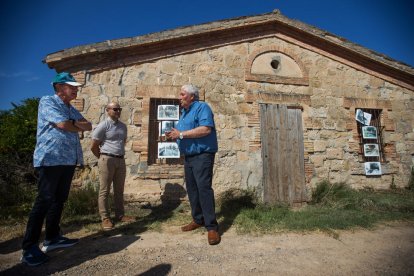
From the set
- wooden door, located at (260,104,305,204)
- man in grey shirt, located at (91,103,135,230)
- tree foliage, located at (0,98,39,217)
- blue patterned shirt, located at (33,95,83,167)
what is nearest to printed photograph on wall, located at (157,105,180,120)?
man in grey shirt, located at (91,103,135,230)

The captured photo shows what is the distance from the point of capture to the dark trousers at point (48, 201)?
97.6 inches

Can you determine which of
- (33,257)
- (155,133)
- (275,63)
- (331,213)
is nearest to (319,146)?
(331,213)

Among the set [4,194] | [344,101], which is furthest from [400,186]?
[4,194]

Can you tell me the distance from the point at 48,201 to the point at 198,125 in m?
1.91

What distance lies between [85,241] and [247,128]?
13.1 feet

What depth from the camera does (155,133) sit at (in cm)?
571

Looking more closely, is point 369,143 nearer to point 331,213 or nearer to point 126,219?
point 331,213

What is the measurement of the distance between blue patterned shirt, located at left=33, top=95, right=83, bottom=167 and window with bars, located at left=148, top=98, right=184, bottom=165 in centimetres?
278

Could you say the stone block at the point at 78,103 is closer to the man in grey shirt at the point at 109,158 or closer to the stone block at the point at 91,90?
the stone block at the point at 91,90

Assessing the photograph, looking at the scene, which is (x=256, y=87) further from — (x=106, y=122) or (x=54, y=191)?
(x=54, y=191)

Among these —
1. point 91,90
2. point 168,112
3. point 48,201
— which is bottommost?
point 48,201

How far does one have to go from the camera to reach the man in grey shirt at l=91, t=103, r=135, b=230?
3.77 meters

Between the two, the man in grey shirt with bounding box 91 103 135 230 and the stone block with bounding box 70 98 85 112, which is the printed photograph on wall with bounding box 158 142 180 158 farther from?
the stone block with bounding box 70 98 85 112

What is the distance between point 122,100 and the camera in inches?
213
